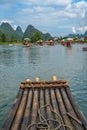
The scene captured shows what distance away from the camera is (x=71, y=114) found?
44.7 ft

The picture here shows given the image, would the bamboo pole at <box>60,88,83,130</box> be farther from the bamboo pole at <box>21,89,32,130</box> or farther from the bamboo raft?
Answer: the bamboo pole at <box>21,89,32,130</box>

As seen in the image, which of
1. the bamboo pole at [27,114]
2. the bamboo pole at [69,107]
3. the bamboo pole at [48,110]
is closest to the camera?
the bamboo pole at [69,107]

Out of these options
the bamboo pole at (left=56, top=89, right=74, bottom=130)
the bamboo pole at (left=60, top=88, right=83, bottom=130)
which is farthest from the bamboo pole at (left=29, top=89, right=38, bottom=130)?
the bamboo pole at (left=60, top=88, right=83, bottom=130)

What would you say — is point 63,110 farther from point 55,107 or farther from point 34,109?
point 34,109

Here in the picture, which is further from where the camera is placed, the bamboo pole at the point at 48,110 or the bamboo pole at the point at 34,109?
the bamboo pole at the point at 34,109

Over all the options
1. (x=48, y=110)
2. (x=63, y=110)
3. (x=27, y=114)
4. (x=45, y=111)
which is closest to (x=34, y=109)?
(x=45, y=111)

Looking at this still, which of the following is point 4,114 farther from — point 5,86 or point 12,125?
point 5,86

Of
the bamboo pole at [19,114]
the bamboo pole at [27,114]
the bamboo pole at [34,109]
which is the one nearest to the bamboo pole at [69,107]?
the bamboo pole at [34,109]

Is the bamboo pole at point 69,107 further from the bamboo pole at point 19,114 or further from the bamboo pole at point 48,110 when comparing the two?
the bamboo pole at point 19,114

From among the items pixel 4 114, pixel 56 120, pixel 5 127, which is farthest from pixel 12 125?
pixel 4 114

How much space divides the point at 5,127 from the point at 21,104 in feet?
14.6

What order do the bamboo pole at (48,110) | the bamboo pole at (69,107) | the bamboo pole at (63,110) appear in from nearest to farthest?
the bamboo pole at (69,107) < the bamboo pole at (48,110) < the bamboo pole at (63,110)

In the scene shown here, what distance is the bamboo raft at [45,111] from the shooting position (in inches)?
470

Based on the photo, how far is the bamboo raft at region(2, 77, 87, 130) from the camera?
11.9 meters
